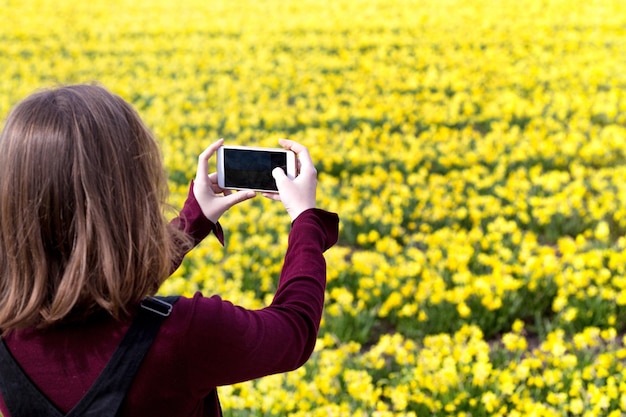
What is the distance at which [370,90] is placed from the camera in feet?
25.7

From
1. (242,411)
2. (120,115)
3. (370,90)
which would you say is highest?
(120,115)

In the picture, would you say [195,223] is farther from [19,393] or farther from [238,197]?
[19,393]

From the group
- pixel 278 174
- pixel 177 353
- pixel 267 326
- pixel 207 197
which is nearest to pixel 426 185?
pixel 207 197

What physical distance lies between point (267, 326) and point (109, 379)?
29cm

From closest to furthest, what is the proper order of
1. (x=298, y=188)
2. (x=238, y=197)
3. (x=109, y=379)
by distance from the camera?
(x=109, y=379), (x=298, y=188), (x=238, y=197)

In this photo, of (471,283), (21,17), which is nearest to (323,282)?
(471,283)

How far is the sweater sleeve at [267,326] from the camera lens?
1187 mm

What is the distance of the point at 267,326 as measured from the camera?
1.25m

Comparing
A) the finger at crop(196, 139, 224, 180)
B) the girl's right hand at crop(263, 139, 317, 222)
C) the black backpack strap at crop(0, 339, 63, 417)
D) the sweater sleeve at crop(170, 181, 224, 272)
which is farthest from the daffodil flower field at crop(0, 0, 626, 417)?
the black backpack strap at crop(0, 339, 63, 417)

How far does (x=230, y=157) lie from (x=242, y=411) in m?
1.39

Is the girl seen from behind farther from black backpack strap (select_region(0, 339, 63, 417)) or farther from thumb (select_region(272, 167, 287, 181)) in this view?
thumb (select_region(272, 167, 287, 181))

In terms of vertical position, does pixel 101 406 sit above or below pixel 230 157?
below

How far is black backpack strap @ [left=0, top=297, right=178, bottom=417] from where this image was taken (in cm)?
115

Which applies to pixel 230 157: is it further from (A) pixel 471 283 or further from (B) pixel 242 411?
(A) pixel 471 283
